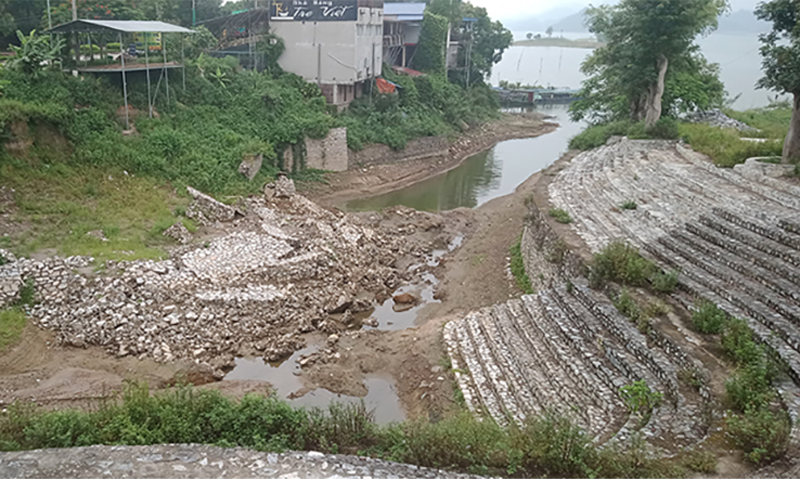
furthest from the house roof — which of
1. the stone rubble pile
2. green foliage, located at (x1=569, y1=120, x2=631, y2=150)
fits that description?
the stone rubble pile

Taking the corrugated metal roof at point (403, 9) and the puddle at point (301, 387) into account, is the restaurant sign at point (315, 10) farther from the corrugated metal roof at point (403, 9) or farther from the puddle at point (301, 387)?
the puddle at point (301, 387)

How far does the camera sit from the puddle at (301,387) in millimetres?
12164

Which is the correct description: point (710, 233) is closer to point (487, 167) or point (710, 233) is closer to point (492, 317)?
point (492, 317)

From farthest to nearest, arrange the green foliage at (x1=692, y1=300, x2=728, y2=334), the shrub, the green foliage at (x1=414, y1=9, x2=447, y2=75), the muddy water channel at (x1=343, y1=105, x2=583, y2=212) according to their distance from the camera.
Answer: the green foliage at (x1=414, y1=9, x2=447, y2=75) → the muddy water channel at (x1=343, y1=105, x2=583, y2=212) → the shrub → the green foliage at (x1=692, y1=300, x2=728, y2=334)

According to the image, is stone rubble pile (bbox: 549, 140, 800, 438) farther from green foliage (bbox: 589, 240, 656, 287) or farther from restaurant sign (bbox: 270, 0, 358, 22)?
restaurant sign (bbox: 270, 0, 358, 22)

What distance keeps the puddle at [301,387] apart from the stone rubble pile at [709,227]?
251 inches

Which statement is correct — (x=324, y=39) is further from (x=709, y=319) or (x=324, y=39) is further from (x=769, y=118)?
(x=709, y=319)

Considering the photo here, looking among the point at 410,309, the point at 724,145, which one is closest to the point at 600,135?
the point at 724,145

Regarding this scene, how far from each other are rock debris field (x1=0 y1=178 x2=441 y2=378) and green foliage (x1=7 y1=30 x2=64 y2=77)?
7035 millimetres

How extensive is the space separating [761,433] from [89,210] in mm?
17399

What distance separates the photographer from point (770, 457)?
688 cm

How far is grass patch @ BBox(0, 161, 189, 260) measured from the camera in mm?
15352

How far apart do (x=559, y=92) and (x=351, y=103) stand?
36069 millimetres

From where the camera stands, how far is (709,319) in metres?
10.2
